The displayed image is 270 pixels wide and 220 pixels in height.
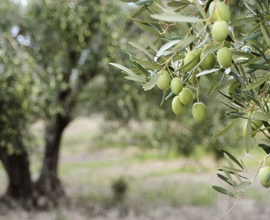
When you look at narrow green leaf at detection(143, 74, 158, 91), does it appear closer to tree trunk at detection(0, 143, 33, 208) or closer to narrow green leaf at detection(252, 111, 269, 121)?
narrow green leaf at detection(252, 111, 269, 121)

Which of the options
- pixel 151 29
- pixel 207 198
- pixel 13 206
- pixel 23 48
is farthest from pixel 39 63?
pixel 207 198

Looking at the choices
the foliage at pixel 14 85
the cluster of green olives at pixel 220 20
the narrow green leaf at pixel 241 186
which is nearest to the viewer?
the cluster of green olives at pixel 220 20

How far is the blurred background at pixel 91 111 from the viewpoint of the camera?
4.46m

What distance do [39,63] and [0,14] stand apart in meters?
0.74

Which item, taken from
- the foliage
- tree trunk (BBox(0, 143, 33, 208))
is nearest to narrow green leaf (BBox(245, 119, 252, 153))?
the foliage

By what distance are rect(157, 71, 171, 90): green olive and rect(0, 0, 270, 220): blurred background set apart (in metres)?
3.28

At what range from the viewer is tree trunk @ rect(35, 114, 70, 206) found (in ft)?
23.6

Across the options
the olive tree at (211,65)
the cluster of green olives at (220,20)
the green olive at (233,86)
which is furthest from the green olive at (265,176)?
the cluster of green olives at (220,20)

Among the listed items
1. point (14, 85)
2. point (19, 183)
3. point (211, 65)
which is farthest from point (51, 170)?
point (211, 65)

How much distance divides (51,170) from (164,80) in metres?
7.13

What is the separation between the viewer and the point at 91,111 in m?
6.76

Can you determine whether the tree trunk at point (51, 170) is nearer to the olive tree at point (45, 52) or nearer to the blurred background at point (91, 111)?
the blurred background at point (91, 111)

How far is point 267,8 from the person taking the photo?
0.72 metres

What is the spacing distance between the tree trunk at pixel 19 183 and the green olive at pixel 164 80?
20.8 ft
